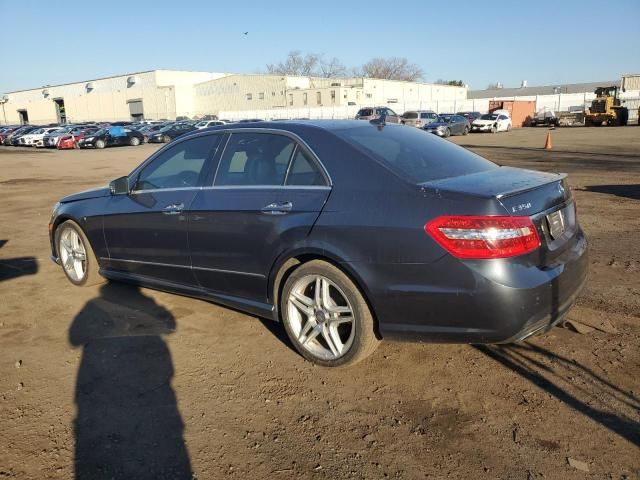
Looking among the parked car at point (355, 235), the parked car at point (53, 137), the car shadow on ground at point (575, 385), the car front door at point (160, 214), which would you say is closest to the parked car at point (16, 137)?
the parked car at point (53, 137)

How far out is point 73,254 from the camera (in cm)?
551

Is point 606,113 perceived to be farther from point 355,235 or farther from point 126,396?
point 126,396

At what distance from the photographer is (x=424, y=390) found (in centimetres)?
329

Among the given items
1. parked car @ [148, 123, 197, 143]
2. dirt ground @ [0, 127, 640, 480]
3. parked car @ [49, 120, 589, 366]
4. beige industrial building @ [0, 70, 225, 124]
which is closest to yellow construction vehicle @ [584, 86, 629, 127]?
parked car @ [148, 123, 197, 143]

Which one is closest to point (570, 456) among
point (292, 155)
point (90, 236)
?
point (292, 155)

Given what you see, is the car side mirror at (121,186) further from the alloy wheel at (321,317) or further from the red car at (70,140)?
the red car at (70,140)

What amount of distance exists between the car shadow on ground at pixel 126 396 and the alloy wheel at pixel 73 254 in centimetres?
65

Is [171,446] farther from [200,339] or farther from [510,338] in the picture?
[510,338]

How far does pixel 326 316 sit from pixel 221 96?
76460 mm

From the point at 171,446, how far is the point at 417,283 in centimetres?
162

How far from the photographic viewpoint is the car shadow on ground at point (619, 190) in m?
9.91

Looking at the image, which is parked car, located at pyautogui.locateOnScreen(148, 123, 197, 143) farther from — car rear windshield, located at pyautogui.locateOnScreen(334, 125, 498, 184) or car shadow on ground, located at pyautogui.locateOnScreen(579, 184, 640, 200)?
car rear windshield, located at pyautogui.locateOnScreen(334, 125, 498, 184)

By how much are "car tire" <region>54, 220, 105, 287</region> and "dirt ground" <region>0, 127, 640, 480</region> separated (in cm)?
46

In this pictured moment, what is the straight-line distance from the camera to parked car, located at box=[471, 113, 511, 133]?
4128 centimetres
